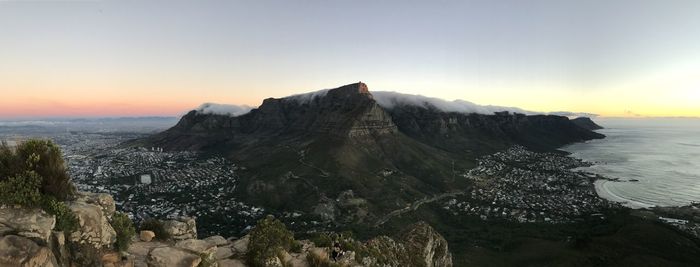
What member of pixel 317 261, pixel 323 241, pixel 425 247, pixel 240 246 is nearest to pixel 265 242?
pixel 240 246

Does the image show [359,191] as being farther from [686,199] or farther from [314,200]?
[686,199]

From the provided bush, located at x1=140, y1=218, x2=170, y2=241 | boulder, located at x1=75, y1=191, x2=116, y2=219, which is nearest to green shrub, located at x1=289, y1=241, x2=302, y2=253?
bush, located at x1=140, y1=218, x2=170, y2=241

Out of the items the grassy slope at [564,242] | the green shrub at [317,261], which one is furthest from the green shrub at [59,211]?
the grassy slope at [564,242]

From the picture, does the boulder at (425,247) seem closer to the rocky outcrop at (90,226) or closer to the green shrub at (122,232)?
the green shrub at (122,232)

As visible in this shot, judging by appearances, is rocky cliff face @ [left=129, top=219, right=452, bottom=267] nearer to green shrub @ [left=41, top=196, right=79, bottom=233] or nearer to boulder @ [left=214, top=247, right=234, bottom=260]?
boulder @ [left=214, top=247, right=234, bottom=260]

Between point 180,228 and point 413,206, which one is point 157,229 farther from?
point 413,206

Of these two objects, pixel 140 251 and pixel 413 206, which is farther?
pixel 413 206

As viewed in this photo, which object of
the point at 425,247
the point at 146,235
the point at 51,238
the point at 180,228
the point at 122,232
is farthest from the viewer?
the point at 425,247
